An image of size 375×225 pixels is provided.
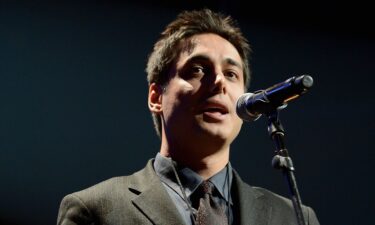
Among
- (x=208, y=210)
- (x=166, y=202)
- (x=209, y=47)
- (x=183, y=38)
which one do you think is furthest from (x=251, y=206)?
(x=183, y=38)

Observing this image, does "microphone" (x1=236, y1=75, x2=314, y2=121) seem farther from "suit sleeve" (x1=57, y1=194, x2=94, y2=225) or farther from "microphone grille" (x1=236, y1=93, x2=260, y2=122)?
"suit sleeve" (x1=57, y1=194, x2=94, y2=225)

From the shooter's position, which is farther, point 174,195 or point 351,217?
point 351,217

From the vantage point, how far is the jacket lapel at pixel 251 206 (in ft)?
6.15

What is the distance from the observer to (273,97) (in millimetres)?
1425

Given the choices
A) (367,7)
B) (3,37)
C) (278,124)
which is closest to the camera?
(278,124)

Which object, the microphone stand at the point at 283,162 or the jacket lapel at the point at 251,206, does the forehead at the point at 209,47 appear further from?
the microphone stand at the point at 283,162

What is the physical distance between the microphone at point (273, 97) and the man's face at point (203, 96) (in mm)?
399

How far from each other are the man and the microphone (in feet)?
1.43

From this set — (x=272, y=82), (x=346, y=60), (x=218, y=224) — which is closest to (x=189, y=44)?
Result: (x=218, y=224)

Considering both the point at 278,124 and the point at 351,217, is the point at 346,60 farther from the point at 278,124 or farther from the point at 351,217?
the point at 278,124

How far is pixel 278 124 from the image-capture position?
142 cm

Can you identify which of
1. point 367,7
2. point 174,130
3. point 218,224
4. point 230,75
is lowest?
point 218,224

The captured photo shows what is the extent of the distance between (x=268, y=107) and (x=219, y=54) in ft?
2.49

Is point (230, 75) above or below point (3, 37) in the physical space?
below
